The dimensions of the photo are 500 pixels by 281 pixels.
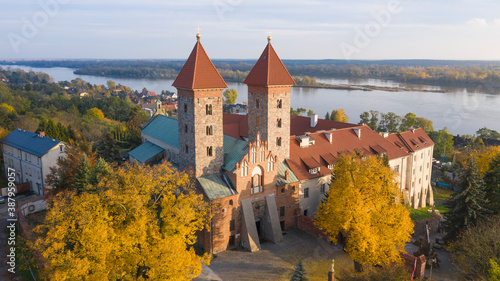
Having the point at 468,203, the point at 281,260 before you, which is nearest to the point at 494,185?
the point at 468,203

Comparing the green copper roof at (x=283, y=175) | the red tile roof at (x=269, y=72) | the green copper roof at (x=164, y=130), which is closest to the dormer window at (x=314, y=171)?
the green copper roof at (x=283, y=175)

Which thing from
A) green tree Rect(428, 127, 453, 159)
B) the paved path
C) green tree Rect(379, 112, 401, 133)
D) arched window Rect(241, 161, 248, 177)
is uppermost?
arched window Rect(241, 161, 248, 177)

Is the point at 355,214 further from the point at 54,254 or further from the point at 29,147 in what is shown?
the point at 29,147

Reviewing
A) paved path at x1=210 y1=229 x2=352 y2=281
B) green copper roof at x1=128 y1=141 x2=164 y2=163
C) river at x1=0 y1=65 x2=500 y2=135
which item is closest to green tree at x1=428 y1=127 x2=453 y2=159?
river at x1=0 y1=65 x2=500 y2=135

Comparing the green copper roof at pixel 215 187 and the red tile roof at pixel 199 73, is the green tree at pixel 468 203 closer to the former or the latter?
the green copper roof at pixel 215 187

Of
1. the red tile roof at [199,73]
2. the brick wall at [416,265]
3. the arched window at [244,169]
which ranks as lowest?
the brick wall at [416,265]

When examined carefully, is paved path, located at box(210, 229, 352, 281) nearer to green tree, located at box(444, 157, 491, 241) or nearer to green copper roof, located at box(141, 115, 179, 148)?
green tree, located at box(444, 157, 491, 241)
